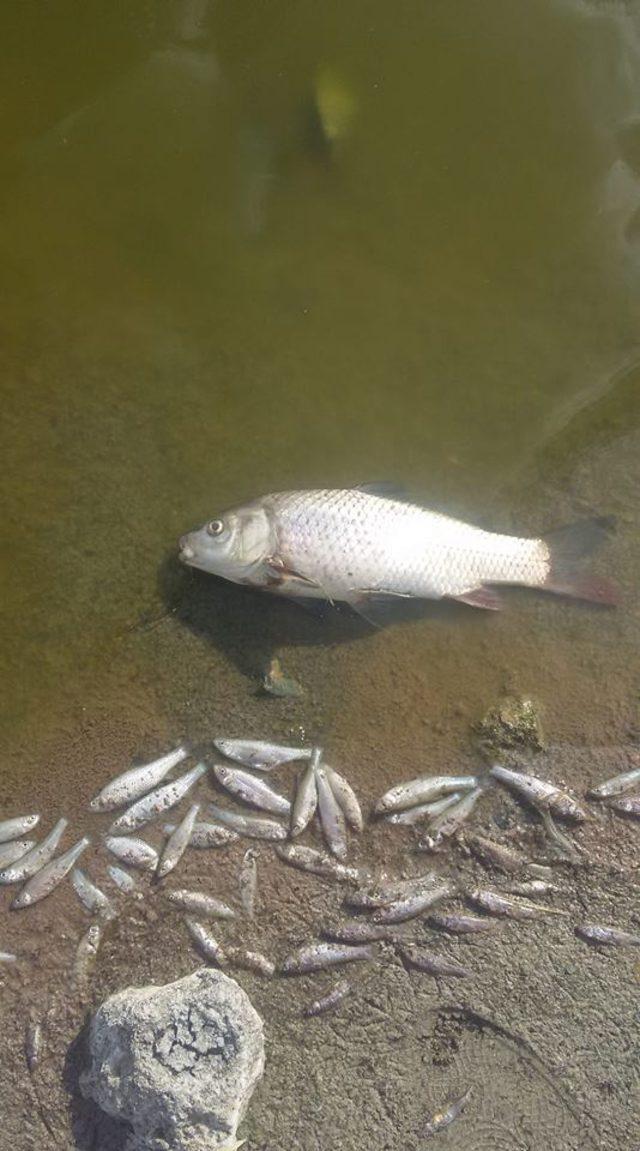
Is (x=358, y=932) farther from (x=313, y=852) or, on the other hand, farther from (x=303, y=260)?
(x=303, y=260)

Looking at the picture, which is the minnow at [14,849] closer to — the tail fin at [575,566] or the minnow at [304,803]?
the minnow at [304,803]

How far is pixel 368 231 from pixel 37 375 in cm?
207

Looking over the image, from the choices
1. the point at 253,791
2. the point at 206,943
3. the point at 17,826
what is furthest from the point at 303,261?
the point at 206,943

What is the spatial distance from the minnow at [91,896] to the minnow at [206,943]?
43 cm

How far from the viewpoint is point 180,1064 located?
12.1 feet

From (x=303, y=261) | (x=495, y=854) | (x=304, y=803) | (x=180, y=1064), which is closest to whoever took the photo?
(x=180, y=1064)

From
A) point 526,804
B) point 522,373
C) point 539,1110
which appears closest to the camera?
point 539,1110

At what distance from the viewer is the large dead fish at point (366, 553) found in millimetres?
4371

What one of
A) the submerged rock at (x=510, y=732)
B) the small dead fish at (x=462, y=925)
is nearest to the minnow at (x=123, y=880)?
the small dead fish at (x=462, y=925)

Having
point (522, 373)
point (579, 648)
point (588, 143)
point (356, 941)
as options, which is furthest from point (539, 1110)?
point (588, 143)

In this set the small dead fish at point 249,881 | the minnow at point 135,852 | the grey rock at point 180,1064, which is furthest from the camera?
the minnow at point 135,852

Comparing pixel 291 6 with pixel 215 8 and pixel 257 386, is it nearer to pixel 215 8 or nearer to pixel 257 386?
pixel 215 8

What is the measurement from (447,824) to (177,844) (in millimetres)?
1388

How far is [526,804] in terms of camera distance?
4387 mm
